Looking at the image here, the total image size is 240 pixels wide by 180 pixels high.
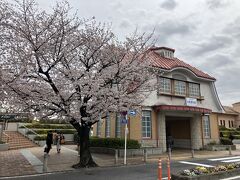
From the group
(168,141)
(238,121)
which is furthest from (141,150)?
Answer: (238,121)

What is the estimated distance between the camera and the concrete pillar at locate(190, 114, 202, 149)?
79.9ft

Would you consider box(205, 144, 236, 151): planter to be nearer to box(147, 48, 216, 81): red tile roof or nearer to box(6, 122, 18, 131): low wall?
box(147, 48, 216, 81): red tile roof

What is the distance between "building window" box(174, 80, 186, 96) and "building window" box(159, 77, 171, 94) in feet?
3.00

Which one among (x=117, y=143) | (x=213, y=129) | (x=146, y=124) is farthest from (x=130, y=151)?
(x=213, y=129)

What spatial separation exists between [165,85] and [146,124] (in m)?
4.22

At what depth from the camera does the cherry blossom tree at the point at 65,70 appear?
39.1ft

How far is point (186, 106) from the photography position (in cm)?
2206

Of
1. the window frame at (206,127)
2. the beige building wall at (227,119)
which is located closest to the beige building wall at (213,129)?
the window frame at (206,127)

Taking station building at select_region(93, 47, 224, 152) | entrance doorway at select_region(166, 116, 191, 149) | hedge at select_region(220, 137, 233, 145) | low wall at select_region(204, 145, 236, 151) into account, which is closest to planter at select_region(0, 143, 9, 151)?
Result: station building at select_region(93, 47, 224, 152)

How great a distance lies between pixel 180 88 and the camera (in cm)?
2408

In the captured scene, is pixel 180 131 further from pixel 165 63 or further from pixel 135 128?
pixel 135 128

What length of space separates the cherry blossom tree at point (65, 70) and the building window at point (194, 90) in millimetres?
11613

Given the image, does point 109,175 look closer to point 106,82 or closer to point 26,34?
point 106,82

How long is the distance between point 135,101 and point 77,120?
11.6 feet
